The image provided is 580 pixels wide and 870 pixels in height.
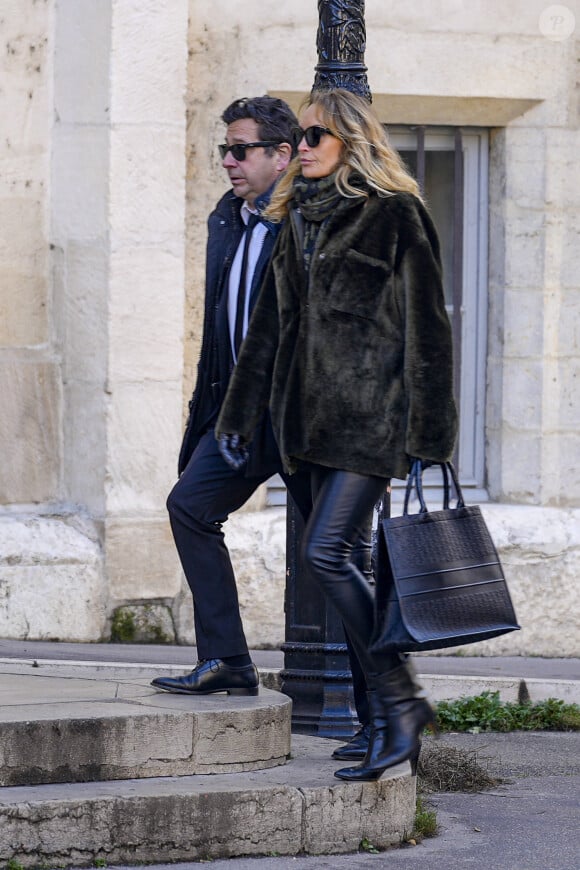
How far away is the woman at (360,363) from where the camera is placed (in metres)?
4.64

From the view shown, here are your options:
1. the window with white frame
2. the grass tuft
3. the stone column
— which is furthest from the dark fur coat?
the window with white frame

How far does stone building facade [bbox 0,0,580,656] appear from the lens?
8.07 m

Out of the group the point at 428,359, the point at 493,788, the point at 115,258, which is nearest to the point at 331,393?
the point at 428,359

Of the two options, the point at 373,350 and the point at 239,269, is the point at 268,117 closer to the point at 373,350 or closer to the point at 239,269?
the point at 239,269

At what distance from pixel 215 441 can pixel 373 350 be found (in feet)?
2.50

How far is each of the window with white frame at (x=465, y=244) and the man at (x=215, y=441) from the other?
3.76m

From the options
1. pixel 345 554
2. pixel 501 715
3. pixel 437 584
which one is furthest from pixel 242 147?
pixel 501 715

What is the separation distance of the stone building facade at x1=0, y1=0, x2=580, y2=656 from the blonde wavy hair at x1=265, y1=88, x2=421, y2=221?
338 cm

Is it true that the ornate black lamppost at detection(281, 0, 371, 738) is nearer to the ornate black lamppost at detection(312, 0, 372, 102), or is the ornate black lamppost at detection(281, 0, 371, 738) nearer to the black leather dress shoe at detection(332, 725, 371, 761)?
the ornate black lamppost at detection(312, 0, 372, 102)

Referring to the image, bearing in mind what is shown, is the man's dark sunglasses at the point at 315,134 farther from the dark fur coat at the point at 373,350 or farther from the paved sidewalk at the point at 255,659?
the paved sidewalk at the point at 255,659

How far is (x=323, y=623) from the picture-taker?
232 inches

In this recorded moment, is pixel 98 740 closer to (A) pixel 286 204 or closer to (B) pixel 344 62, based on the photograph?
(A) pixel 286 204

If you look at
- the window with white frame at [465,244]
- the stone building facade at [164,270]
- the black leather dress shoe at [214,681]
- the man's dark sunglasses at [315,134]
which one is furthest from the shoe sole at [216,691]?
the window with white frame at [465,244]

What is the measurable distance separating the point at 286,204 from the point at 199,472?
2.98 ft
